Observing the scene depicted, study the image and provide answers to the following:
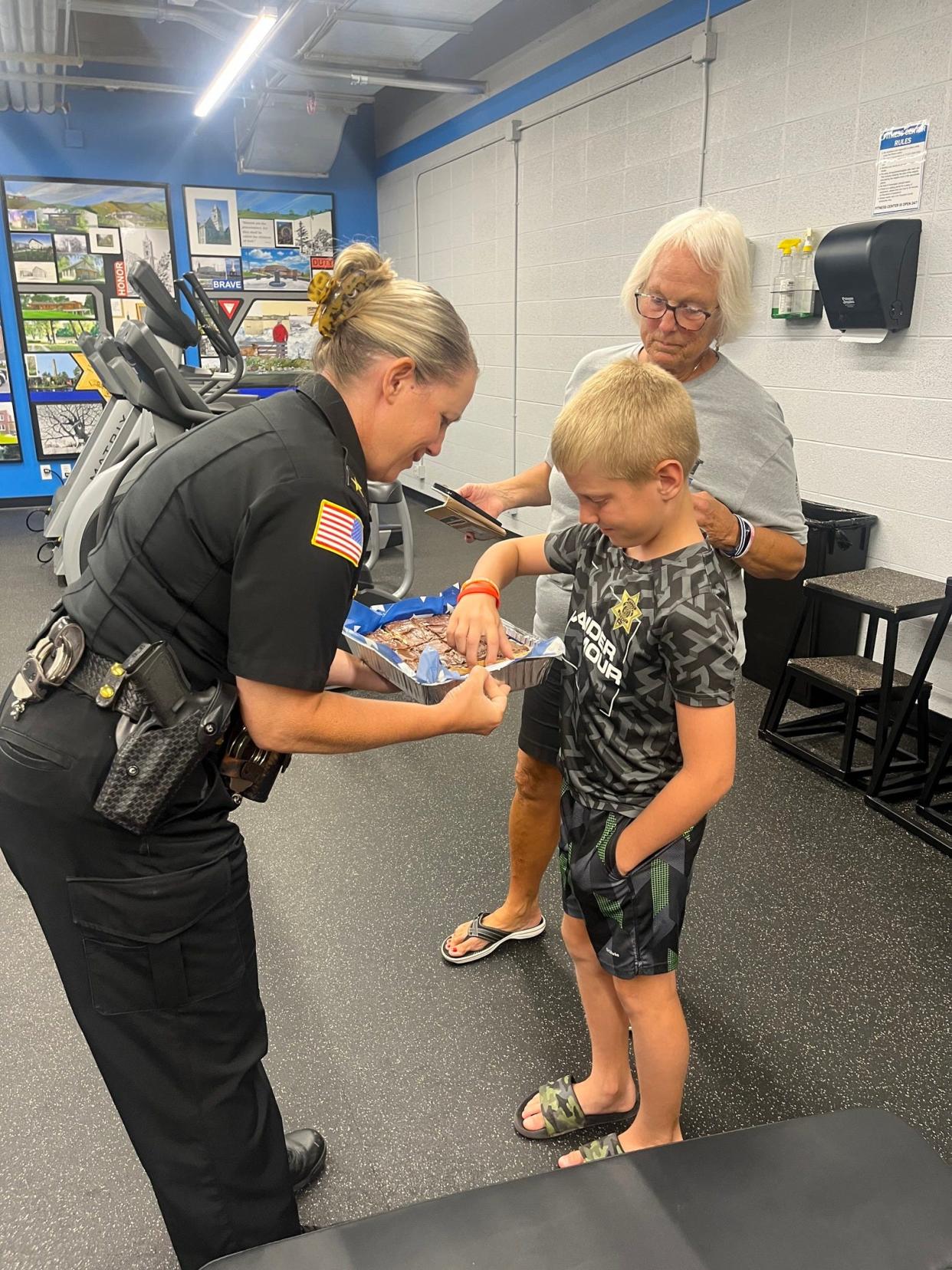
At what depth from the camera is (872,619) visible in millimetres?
3246

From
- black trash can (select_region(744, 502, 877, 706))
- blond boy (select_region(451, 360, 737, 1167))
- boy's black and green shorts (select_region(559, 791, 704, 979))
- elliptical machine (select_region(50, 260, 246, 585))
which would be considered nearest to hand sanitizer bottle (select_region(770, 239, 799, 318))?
black trash can (select_region(744, 502, 877, 706))

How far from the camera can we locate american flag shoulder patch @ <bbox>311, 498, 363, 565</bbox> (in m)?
1.00

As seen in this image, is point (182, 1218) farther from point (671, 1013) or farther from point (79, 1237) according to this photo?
point (671, 1013)

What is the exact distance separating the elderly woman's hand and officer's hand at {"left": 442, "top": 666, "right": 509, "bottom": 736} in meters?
0.44

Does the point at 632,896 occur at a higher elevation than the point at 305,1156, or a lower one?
higher

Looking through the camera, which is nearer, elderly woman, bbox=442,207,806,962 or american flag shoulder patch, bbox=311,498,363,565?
american flag shoulder patch, bbox=311,498,363,565

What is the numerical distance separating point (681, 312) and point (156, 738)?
1.12 m

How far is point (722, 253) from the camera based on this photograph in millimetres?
1536

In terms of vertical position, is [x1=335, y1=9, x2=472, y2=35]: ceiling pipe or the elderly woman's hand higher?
[x1=335, y1=9, x2=472, y2=35]: ceiling pipe

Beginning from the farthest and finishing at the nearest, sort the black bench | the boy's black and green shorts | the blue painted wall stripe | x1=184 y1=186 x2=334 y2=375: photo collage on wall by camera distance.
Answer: x1=184 y1=186 x2=334 y2=375: photo collage on wall, the blue painted wall stripe, the boy's black and green shorts, the black bench

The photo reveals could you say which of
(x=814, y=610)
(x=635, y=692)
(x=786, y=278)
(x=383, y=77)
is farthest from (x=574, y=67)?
(x=635, y=692)

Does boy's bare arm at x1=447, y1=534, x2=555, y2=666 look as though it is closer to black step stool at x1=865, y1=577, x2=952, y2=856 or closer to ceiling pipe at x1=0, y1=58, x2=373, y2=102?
black step stool at x1=865, y1=577, x2=952, y2=856

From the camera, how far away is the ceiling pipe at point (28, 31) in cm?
499

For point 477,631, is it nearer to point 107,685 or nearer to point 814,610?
point 107,685
